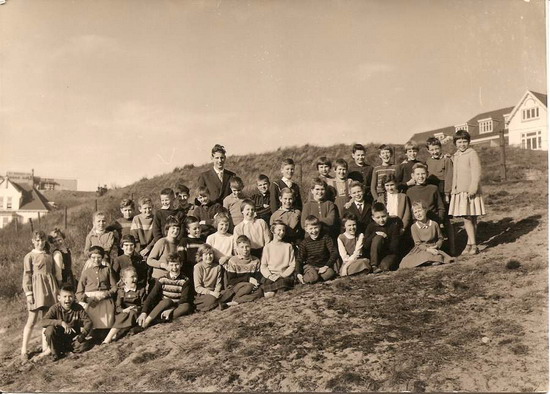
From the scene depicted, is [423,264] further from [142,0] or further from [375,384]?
[142,0]

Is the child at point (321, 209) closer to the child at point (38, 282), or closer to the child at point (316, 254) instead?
the child at point (316, 254)

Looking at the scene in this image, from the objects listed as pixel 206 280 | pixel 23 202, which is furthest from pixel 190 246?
pixel 23 202

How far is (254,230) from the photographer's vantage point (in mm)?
7355

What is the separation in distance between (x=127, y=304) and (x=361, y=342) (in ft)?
10.4

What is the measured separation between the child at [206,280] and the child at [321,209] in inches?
55.4

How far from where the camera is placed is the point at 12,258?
1527cm

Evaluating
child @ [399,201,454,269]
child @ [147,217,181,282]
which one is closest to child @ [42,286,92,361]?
child @ [147,217,181,282]

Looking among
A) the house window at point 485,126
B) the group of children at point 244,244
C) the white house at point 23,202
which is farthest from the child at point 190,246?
the house window at point 485,126

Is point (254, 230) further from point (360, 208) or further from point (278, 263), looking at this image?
point (360, 208)

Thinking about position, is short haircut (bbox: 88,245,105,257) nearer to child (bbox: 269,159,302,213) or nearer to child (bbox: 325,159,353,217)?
child (bbox: 269,159,302,213)

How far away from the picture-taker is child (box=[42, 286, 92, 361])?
6.62 meters

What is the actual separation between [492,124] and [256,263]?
2849 centimetres

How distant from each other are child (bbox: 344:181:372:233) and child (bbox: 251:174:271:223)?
118 cm

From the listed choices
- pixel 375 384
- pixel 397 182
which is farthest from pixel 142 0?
pixel 375 384
